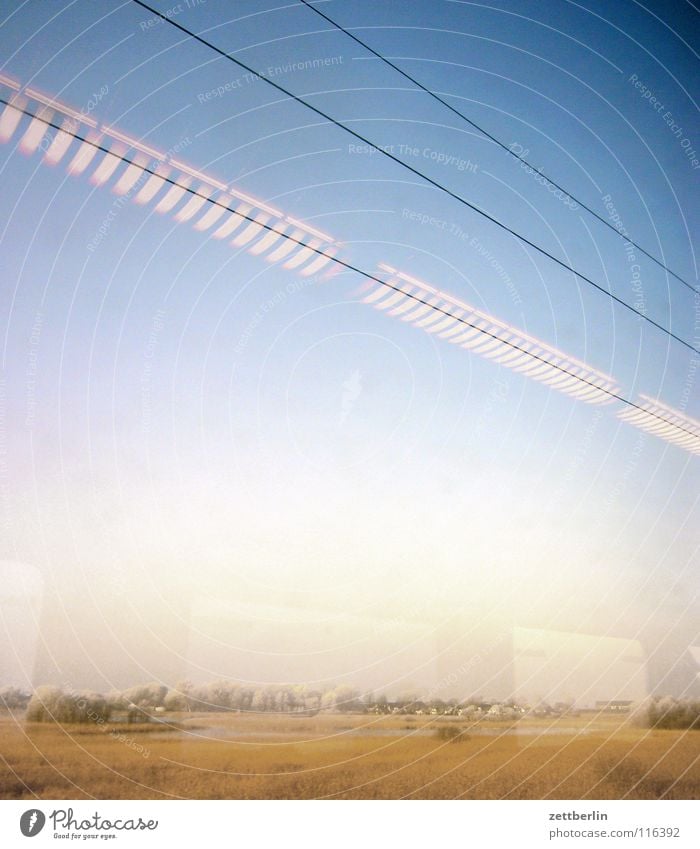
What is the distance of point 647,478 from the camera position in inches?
68.6

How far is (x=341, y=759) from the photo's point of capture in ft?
3.88

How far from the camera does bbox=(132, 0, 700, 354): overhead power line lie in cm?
131

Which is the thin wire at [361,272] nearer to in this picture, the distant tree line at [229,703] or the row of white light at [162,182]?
the row of white light at [162,182]

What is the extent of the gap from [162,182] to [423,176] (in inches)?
21.6

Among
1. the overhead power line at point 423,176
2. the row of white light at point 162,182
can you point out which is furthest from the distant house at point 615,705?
the row of white light at point 162,182

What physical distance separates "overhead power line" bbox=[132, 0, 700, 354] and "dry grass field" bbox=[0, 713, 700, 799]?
3.05 ft

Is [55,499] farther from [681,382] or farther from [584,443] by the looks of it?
[681,382]

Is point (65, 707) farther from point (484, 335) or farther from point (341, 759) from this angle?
point (484, 335)

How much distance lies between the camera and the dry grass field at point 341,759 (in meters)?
0.99

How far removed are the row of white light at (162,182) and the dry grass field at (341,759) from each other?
770 mm

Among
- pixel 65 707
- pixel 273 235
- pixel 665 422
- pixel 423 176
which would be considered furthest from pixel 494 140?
pixel 65 707

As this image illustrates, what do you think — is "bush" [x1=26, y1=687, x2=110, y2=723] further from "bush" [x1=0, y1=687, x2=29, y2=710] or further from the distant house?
the distant house

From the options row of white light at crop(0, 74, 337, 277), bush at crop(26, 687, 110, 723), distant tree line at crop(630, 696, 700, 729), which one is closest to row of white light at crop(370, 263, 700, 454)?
row of white light at crop(0, 74, 337, 277)
